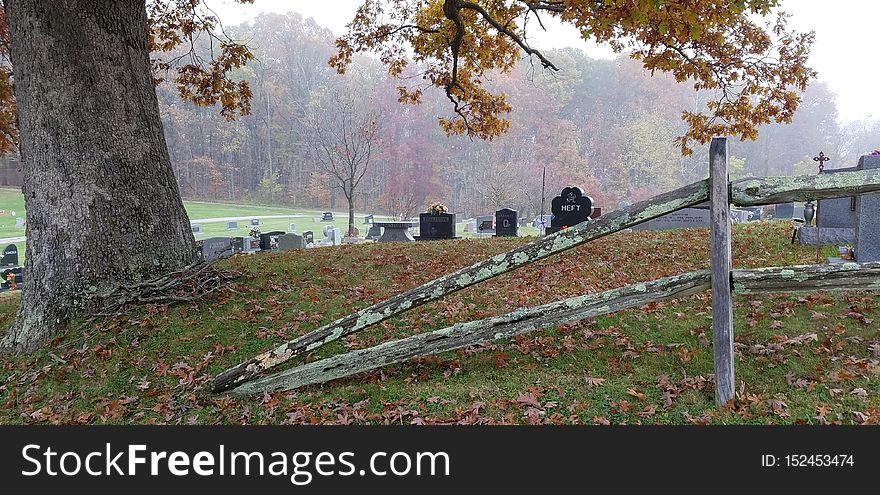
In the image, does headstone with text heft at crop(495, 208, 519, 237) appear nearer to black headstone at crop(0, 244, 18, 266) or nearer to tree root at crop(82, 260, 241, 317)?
tree root at crop(82, 260, 241, 317)

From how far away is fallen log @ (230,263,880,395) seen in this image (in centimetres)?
349

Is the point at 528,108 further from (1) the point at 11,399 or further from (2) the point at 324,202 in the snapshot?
(1) the point at 11,399

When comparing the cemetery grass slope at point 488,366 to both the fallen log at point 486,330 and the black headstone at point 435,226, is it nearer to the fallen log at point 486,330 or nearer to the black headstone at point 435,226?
the fallen log at point 486,330

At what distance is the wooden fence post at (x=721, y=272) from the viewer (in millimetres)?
3402

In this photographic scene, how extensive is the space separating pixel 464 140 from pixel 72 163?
42.4 meters

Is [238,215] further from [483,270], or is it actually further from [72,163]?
[483,270]

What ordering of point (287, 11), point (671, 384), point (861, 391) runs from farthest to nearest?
point (287, 11)
point (671, 384)
point (861, 391)

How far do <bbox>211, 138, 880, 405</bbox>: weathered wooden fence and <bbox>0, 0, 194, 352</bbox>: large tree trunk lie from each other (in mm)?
2910

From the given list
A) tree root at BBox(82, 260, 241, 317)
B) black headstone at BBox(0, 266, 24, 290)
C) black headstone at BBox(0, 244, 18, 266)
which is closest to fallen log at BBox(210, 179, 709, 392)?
tree root at BBox(82, 260, 241, 317)

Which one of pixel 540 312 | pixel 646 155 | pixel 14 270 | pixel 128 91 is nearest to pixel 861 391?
pixel 540 312

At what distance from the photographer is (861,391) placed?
134 inches

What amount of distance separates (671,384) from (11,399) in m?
5.95

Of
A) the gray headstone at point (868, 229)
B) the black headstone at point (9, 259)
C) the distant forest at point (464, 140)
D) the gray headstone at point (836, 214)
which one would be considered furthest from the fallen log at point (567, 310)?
the distant forest at point (464, 140)

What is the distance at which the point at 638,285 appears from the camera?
3828mm
